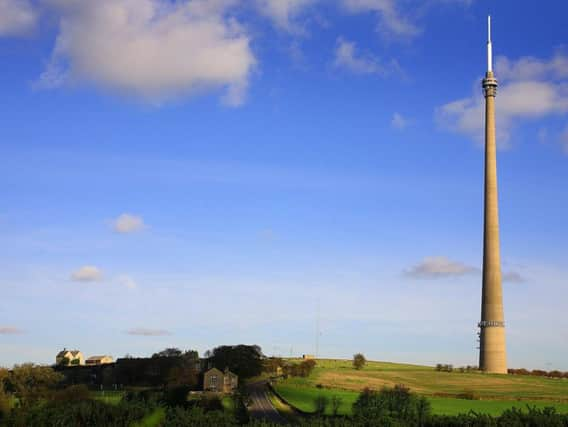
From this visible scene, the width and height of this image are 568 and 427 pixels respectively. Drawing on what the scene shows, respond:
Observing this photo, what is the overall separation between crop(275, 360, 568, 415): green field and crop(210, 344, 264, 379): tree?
13.3 m

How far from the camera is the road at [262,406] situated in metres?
82.1

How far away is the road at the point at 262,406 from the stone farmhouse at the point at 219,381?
13.2 feet

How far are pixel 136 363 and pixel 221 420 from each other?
125834 mm

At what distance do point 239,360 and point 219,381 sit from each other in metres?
15.7

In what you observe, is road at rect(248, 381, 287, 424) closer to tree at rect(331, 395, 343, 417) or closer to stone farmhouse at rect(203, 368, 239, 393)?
stone farmhouse at rect(203, 368, 239, 393)

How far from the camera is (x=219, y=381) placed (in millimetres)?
131375

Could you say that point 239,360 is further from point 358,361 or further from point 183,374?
point 358,361

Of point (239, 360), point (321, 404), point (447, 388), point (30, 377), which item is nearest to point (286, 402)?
point (321, 404)

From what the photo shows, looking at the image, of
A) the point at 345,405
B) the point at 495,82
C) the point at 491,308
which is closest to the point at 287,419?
the point at 345,405

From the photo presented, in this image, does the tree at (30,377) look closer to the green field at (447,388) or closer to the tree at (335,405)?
the green field at (447,388)

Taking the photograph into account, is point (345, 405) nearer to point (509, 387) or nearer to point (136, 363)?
point (509, 387)

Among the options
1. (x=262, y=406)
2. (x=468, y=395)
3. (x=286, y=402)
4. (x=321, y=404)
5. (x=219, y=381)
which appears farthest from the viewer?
(x=219, y=381)

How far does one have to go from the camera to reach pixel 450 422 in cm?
3462

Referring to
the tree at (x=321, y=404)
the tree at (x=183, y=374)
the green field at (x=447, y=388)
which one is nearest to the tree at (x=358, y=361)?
the green field at (x=447, y=388)
